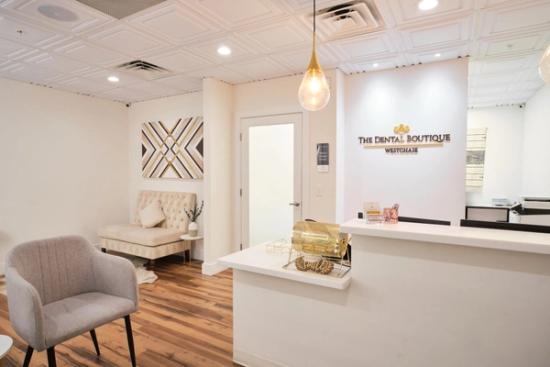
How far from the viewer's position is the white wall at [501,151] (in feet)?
20.1

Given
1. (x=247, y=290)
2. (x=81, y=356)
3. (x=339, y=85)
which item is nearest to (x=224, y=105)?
(x=339, y=85)

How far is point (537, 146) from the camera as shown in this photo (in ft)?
16.5

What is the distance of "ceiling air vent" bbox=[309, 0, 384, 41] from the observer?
2486 millimetres

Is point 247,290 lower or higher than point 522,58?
lower

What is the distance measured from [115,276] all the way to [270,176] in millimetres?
2580

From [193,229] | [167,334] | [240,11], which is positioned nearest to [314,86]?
[240,11]

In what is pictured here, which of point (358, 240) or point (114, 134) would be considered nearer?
point (358, 240)

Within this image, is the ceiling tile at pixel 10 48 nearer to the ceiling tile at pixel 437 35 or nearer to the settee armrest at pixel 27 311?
the settee armrest at pixel 27 311

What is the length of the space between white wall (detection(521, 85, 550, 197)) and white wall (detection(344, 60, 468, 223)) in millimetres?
2028

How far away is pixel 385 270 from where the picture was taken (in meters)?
1.82

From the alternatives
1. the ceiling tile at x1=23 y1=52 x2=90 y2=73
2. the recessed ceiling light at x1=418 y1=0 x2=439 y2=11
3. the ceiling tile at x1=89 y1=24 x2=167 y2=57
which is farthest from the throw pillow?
the recessed ceiling light at x1=418 y1=0 x2=439 y2=11

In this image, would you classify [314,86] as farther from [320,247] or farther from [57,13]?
[57,13]

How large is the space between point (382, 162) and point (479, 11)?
1.89 metres

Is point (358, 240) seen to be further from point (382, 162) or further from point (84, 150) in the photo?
point (84, 150)
